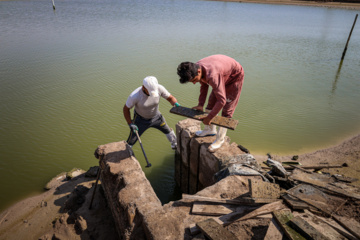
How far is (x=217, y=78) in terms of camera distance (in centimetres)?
313

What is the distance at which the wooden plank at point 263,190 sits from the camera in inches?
112

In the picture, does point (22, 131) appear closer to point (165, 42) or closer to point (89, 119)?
point (89, 119)

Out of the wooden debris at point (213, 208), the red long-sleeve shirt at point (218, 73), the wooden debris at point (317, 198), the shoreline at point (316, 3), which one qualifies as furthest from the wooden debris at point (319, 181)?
the shoreline at point (316, 3)

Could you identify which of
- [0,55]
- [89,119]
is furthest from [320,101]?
[0,55]

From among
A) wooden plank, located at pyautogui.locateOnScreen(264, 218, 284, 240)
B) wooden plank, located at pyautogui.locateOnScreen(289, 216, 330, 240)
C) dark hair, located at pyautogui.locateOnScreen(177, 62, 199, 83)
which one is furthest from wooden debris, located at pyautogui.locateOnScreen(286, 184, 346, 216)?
dark hair, located at pyautogui.locateOnScreen(177, 62, 199, 83)

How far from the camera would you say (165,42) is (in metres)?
14.5

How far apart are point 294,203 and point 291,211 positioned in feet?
0.37

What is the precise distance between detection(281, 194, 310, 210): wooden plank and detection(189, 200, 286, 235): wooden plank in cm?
9

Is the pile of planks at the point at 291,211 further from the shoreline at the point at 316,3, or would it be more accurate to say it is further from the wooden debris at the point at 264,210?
the shoreline at the point at 316,3

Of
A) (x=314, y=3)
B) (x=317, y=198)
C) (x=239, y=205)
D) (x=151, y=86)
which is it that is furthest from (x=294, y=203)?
(x=314, y=3)

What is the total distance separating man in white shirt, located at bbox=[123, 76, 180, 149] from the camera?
3801mm

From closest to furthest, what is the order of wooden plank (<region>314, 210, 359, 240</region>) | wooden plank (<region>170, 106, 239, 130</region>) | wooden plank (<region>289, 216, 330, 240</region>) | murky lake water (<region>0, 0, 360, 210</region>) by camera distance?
wooden plank (<region>289, 216, 330, 240</region>) → wooden plank (<region>314, 210, 359, 240</region>) → wooden plank (<region>170, 106, 239, 130</region>) → murky lake water (<region>0, 0, 360, 210</region>)

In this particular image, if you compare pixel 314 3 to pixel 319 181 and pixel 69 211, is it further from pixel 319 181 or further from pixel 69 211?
pixel 69 211

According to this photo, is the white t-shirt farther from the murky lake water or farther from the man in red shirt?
the murky lake water
